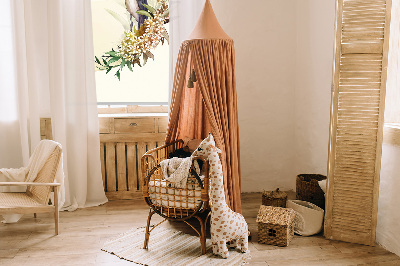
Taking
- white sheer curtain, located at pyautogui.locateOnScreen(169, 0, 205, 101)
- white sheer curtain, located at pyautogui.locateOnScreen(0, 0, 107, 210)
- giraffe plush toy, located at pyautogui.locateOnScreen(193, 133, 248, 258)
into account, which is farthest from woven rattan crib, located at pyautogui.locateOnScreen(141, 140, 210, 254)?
white sheer curtain, located at pyautogui.locateOnScreen(169, 0, 205, 101)

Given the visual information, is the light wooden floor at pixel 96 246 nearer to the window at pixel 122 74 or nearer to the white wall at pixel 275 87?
the white wall at pixel 275 87

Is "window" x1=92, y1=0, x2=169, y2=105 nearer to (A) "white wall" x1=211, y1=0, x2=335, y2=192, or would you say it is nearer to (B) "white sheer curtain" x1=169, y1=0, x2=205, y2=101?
(B) "white sheer curtain" x1=169, y1=0, x2=205, y2=101

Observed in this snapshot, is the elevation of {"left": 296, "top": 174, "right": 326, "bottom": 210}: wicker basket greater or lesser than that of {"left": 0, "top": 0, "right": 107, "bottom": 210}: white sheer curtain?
lesser

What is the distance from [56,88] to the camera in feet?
11.3

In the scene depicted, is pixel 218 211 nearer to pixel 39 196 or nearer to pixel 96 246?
pixel 96 246

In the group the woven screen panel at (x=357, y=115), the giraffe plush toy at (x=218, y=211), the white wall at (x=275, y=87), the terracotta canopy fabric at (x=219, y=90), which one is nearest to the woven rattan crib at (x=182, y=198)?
the giraffe plush toy at (x=218, y=211)

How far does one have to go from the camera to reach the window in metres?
3.93

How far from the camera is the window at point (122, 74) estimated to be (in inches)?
155

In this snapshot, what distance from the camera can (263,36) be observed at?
3.92 meters

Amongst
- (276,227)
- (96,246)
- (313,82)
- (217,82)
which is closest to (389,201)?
(276,227)

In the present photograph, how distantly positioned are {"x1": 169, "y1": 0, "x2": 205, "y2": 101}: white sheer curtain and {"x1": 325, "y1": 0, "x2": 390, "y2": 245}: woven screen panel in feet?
4.79

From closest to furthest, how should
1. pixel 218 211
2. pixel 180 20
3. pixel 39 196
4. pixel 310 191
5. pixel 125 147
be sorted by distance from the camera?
pixel 218 211
pixel 39 196
pixel 310 191
pixel 180 20
pixel 125 147

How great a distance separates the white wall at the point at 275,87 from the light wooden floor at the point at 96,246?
0.89 meters

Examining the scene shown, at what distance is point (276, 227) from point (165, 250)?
85 cm
